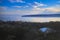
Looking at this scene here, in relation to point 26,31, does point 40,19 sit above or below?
above

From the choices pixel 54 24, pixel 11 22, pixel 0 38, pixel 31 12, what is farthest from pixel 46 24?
pixel 0 38

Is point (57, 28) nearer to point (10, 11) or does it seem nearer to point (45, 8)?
point (45, 8)

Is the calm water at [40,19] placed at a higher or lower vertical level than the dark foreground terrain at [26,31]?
higher

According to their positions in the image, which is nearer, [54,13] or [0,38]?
[54,13]

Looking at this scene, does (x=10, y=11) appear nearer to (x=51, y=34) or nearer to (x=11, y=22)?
(x=11, y=22)

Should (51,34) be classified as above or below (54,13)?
below

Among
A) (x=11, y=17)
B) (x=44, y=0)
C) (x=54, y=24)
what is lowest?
(x=54, y=24)

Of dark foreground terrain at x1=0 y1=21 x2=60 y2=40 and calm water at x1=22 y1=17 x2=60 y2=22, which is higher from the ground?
calm water at x1=22 y1=17 x2=60 y2=22

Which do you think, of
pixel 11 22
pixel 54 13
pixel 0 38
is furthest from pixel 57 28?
pixel 0 38
